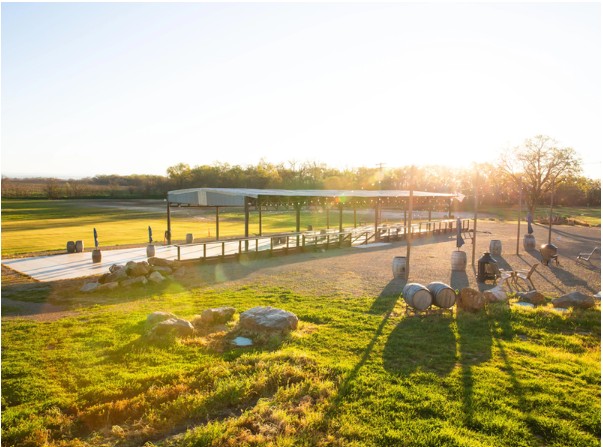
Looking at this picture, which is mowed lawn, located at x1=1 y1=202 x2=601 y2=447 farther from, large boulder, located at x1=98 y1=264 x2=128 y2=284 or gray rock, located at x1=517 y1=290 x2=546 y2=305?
large boulder, located at x1=98 y1=264 x2=128 y2=284

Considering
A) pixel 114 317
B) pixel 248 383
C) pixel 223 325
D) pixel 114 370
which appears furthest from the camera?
pixel 114 317

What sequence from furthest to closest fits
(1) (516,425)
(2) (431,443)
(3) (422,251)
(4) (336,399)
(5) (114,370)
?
(3) (422,251) < (5) (114,370) < (4) (336,399) < (1) (516,425) < (2) (431,443)

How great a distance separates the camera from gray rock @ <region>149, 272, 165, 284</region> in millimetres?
14164

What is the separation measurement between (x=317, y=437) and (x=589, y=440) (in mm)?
3240

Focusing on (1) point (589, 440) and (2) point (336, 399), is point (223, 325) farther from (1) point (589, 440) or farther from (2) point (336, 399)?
(1) point (589, 440)

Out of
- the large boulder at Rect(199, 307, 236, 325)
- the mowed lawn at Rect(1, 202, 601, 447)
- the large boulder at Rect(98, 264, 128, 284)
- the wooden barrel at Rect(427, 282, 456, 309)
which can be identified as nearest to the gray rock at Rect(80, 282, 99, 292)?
the large boulder at Rect(98, 264, 128, 284)

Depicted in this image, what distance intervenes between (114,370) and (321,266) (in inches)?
451

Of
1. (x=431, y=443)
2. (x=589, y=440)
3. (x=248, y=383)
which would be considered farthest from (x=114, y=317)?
(x=589, y=440)

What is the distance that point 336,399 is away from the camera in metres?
5.90

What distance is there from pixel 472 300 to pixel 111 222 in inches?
1579

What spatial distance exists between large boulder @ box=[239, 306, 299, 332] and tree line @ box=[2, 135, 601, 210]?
46.0 meters

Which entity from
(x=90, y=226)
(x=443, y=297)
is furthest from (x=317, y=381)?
(x=90, y=226)

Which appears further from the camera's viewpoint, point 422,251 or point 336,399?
point 422,251

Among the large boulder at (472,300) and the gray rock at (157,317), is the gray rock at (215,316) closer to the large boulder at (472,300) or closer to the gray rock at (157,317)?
the gray rock at (157,317)
